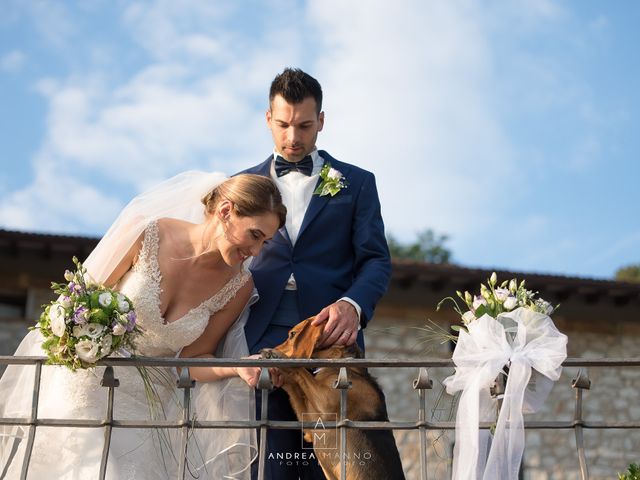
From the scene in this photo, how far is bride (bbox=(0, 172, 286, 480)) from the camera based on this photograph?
3928mm

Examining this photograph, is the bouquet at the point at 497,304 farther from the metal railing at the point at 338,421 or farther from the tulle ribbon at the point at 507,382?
the metal railing at the point at 338,421

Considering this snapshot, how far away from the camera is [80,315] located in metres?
3.46

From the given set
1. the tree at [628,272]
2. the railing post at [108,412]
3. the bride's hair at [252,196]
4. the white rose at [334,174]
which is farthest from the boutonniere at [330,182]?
the tree at [628,272]

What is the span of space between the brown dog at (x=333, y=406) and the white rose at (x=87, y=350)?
683 millimetres

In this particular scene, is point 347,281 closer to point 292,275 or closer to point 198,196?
point 292,275

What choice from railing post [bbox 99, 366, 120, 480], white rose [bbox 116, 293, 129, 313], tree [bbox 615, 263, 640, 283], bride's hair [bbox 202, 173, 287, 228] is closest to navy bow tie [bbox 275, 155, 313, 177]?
bride's hair [bbox 202, 173, 287, 228]

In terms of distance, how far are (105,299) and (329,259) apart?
50.3 inches

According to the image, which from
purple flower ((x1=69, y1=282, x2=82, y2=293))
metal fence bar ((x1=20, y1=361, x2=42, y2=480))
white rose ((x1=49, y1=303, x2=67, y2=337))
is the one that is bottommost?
metal fence bar ((x1=20, y1=361, x2=42, y2=480))

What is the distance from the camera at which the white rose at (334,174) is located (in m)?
4.58

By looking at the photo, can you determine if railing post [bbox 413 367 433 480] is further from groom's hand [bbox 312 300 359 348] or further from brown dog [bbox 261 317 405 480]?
groom's hand [bbox 312 300 359 348]

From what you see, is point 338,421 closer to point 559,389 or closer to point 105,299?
point 105,299

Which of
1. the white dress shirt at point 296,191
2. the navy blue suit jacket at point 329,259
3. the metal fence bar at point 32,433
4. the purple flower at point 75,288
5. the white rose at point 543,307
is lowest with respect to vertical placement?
the metal fence bar at point 32,433

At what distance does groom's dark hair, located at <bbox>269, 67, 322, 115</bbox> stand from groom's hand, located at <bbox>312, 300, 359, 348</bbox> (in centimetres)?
97

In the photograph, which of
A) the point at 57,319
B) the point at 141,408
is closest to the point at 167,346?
the point at 141,408
